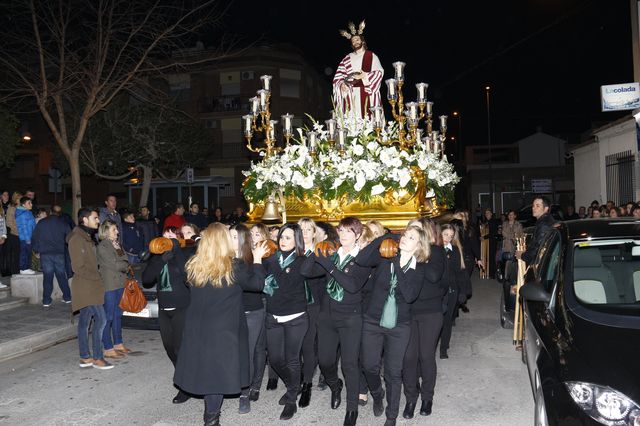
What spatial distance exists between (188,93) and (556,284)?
3699cm

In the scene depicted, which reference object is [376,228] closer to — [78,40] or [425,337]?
[425,337]

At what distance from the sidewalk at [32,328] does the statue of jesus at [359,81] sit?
5665mm

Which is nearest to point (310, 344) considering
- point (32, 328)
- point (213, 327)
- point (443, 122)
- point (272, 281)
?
point (272, 281)

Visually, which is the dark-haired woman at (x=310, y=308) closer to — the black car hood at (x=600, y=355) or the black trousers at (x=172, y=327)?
the black trousers at (x=172, y=327)

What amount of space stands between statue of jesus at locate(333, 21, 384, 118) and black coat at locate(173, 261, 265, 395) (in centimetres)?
505

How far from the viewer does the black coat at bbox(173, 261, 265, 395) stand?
455 cm

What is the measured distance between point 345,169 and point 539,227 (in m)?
2.69

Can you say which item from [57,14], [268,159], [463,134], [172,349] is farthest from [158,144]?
[463,134]

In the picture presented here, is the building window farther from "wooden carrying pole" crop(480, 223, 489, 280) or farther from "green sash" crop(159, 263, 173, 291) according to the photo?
"green sash" crop(159, 263, 173, 291)

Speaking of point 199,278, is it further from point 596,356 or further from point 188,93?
point 188,93

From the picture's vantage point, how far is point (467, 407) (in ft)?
17.1

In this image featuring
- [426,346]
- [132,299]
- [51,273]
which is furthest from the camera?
[51,273]

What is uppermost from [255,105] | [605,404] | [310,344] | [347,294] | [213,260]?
[255,105]

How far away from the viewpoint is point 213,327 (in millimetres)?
4574
